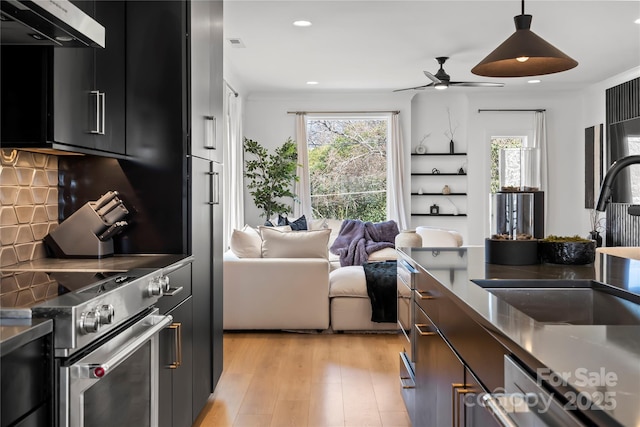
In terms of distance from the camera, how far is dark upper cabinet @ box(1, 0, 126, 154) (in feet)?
6.64

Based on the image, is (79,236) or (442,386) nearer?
(442,386)

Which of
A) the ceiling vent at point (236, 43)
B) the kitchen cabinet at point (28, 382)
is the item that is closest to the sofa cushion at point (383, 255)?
the ceiling vent at point (236, 43)

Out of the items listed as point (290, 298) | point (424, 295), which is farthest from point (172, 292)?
point (290, 298)

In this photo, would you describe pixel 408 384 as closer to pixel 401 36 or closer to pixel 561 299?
pixel 561 299

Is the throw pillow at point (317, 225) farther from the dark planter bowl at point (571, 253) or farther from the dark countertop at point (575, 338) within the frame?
the dark countertop at point (575, 338)

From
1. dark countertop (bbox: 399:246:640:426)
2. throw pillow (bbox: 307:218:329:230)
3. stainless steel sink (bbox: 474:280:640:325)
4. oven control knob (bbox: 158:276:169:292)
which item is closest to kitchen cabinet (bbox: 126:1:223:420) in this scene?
oven control knob (bbox: 158:276:169:292)

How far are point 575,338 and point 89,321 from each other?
1188mm

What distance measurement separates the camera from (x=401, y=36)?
18.2ft

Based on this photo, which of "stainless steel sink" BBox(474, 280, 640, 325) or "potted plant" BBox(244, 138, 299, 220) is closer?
"stainless steel sink" BBox(474, 280, 640, 325)

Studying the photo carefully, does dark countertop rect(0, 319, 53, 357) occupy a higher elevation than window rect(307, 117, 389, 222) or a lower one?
lower

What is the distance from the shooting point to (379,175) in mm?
8781

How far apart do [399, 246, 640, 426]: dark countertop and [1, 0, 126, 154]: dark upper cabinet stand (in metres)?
1.45

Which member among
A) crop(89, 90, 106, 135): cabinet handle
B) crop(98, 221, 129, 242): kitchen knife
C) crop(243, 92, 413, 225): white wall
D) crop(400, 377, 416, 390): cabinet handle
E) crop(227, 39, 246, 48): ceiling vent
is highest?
crop(227, 39, 246, 48): ceiling vent

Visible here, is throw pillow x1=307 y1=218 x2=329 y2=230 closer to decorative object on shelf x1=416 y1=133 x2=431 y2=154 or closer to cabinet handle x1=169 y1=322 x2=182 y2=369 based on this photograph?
decorative object on shelf x1=416 y1=133 x2=431 y2=154
